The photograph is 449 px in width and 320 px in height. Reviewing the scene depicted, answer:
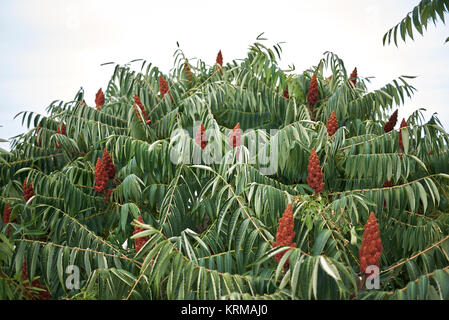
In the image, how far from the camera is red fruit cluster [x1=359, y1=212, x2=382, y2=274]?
3.02 meters

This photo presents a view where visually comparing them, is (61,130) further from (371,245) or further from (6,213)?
(371,245)

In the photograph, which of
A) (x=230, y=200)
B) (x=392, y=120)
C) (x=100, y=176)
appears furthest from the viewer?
(x=392, y=120)

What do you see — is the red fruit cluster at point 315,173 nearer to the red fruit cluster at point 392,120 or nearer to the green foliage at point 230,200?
the green foliage at point 230,200

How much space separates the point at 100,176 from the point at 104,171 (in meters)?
0.06

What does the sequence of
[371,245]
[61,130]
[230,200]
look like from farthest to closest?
[61,130] → [230,200] → [371,245]

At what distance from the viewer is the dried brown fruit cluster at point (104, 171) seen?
15.2 feet

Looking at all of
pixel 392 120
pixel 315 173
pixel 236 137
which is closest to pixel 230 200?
pixel 315 173

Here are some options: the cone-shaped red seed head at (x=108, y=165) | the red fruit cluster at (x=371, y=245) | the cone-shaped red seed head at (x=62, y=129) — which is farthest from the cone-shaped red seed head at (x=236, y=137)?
the cone-shaped red seed head at (x=62, y=129)

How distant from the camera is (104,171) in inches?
183

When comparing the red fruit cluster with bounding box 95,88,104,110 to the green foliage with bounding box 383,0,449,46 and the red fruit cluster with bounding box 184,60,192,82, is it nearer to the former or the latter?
the red fruit cluster with bounding box 184,60,192,82

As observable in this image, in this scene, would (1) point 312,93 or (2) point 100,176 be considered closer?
(2) point 100,176
